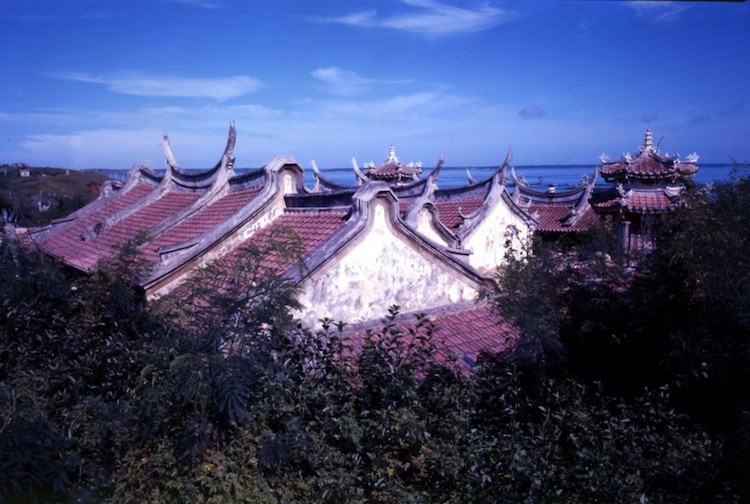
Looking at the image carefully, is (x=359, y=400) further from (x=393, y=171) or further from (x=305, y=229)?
(x=393, y=171)

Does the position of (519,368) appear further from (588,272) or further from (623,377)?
(588,272)

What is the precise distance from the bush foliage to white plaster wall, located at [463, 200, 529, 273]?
36.1 feet

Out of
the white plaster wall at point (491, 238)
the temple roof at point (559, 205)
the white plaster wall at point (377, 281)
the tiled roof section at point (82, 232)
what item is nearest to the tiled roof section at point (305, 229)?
the white plaster wall at point (377, 281)

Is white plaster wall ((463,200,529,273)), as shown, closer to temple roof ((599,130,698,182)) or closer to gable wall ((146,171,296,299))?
temple roof ((599,130,698,182))

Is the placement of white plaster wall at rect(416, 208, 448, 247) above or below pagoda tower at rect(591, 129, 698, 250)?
below

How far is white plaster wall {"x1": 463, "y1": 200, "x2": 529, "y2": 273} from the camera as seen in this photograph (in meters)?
18.6

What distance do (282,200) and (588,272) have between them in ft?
21.6

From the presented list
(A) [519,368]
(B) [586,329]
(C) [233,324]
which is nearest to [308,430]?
(C) [233,324]

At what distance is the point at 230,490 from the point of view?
409 cm

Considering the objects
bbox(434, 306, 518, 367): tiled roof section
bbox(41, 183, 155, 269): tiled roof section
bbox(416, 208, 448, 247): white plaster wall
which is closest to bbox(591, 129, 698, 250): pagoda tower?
bbox(416, 208, 448, 247): white plaster wall

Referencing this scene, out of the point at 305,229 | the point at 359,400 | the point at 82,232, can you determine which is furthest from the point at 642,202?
the point at 82,232

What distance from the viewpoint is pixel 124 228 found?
14.0 metres

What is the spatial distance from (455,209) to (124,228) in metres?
12.0

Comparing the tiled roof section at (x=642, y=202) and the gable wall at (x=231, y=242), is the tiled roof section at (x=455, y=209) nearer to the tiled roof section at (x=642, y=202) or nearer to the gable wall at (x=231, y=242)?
the tiled roof section at (x=642, y=202)
